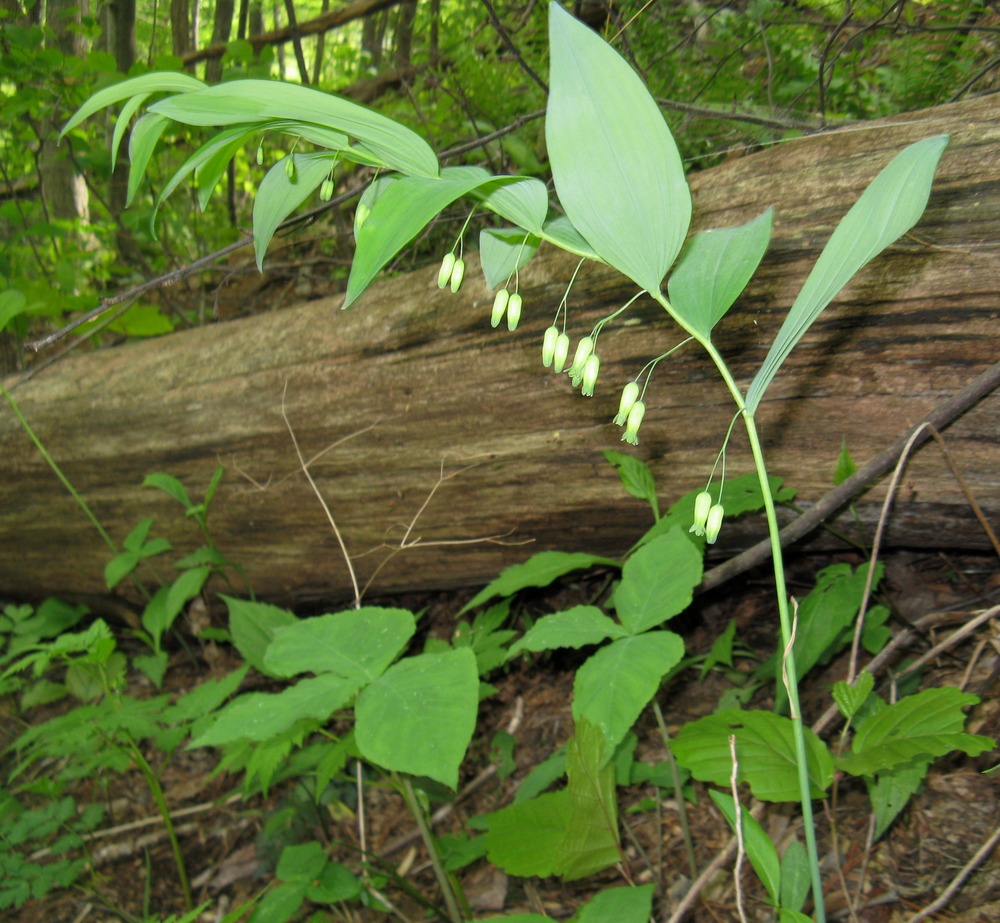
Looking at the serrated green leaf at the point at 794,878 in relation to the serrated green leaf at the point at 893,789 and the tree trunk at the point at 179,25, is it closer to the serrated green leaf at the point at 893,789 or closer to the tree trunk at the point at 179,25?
the serrated green leaf at the point at 893,789

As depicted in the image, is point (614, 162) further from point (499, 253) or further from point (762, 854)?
point (762, 854)

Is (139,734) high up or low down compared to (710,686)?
up

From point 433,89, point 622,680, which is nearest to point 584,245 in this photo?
point 622,680

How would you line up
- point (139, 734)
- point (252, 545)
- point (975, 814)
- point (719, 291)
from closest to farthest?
1. point (719, 291)
2. point (975, 814)
3. point (139, 734)
4. point (252, 545)

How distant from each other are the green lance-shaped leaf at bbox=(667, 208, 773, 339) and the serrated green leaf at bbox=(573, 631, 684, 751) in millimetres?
573

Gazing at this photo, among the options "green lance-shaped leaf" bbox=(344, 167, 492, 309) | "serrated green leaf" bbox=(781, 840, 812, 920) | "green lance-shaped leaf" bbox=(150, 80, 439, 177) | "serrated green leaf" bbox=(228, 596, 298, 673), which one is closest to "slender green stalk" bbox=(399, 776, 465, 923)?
"serrated green leaf" bbox=(228, 596, 298, 673)

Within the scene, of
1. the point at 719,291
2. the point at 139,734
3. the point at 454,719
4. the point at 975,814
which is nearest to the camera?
the point at 719,291

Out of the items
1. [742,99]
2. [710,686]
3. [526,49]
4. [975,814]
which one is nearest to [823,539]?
[710,686]

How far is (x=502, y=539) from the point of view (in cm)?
208

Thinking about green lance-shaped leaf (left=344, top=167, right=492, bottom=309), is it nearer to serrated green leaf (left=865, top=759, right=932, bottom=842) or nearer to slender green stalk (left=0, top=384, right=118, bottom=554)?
serrated green leaf (left=865, top=759, right=932, bottom=842)

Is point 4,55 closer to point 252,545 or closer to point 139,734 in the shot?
point 252,545

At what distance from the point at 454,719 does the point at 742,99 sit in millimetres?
2334

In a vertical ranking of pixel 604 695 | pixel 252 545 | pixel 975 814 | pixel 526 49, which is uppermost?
pixel 526 49

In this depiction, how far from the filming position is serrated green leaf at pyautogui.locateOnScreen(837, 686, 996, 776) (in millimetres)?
1059
